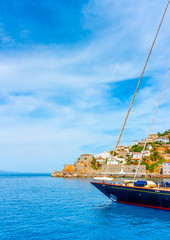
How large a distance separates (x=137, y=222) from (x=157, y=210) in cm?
403

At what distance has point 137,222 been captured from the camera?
1455 cm

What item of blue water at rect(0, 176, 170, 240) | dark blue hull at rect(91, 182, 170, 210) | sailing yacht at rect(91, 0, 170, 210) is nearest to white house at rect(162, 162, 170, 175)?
sailing yacht at rect(91, 0, 170, 210)

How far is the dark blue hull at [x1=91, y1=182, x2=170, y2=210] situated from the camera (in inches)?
677

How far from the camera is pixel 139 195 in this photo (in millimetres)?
18391

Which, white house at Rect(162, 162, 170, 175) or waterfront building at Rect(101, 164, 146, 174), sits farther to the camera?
Result: waterfront building at Rect(101, 164, 146, 174)

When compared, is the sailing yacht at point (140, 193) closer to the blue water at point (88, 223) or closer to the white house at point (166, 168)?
the blue water at point (88, 223)

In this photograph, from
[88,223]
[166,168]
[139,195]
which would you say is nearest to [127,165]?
[166,168]

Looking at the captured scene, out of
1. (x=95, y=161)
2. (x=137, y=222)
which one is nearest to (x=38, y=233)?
(x=137, y=222)

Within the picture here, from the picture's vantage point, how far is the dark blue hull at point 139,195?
17.2 m

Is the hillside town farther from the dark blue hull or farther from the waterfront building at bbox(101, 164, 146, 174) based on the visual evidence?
the dark blue hull

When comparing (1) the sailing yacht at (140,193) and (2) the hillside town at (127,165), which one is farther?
(2) the hillside town at (127,165)

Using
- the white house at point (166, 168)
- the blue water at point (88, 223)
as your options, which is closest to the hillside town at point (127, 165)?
the white house at point (166, 168)

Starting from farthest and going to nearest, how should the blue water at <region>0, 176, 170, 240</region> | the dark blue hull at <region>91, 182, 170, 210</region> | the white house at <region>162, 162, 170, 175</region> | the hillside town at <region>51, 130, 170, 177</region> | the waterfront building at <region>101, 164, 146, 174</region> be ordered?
1. the waterfront building at <region>101, 164, 146, 174</region>
2. the hillside town at <region>51, 130, 170, 177</region>
3. the white house at <region>162, 162, 170, 175</region>
4. the dark blue hull at <region>91, 182, 170, 210</region>
5. the blue water at <region>0, 176, 170, 240</region>

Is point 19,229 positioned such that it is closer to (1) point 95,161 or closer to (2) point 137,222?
(2) point 137,222
